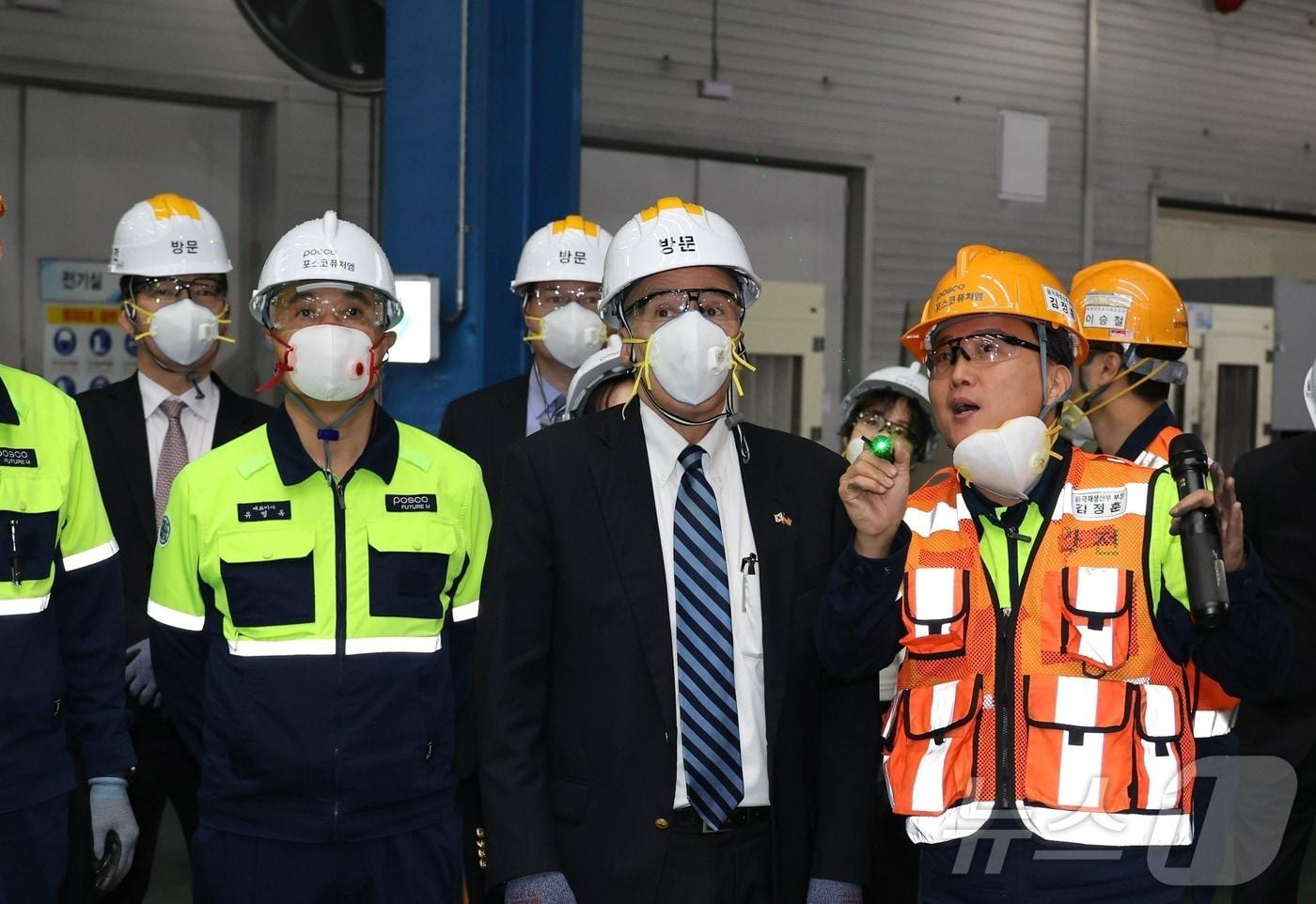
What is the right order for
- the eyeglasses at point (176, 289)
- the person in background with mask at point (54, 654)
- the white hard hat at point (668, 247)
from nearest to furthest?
the white hard hat at point (668, 247)
the person in background with mask at point (54, 654)
the eyeglasses at point (176, 289)

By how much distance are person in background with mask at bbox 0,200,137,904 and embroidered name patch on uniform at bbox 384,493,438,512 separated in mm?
595

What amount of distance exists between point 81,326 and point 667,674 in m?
5.90

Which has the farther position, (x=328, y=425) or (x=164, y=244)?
(x=164, y=244)

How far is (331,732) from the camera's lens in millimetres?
2787

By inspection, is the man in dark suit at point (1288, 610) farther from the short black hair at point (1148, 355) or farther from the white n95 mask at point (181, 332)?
the white n95 mask at point (181, 332)

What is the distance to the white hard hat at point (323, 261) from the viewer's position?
121 inches

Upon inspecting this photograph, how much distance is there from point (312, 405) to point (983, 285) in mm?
1393

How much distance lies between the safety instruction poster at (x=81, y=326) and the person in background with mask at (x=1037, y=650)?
5.76m

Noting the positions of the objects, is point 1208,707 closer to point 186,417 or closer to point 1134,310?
point 1134,310

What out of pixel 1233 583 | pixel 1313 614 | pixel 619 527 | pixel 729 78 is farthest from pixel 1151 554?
pixel 729 78

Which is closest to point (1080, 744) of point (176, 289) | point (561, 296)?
point (561, 296)

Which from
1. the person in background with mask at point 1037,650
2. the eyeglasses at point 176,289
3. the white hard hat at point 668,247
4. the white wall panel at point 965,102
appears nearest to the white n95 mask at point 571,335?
the eyeglasses at point 176,289

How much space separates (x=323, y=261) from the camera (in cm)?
308

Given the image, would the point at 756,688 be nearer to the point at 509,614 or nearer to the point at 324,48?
the point at 509,614
